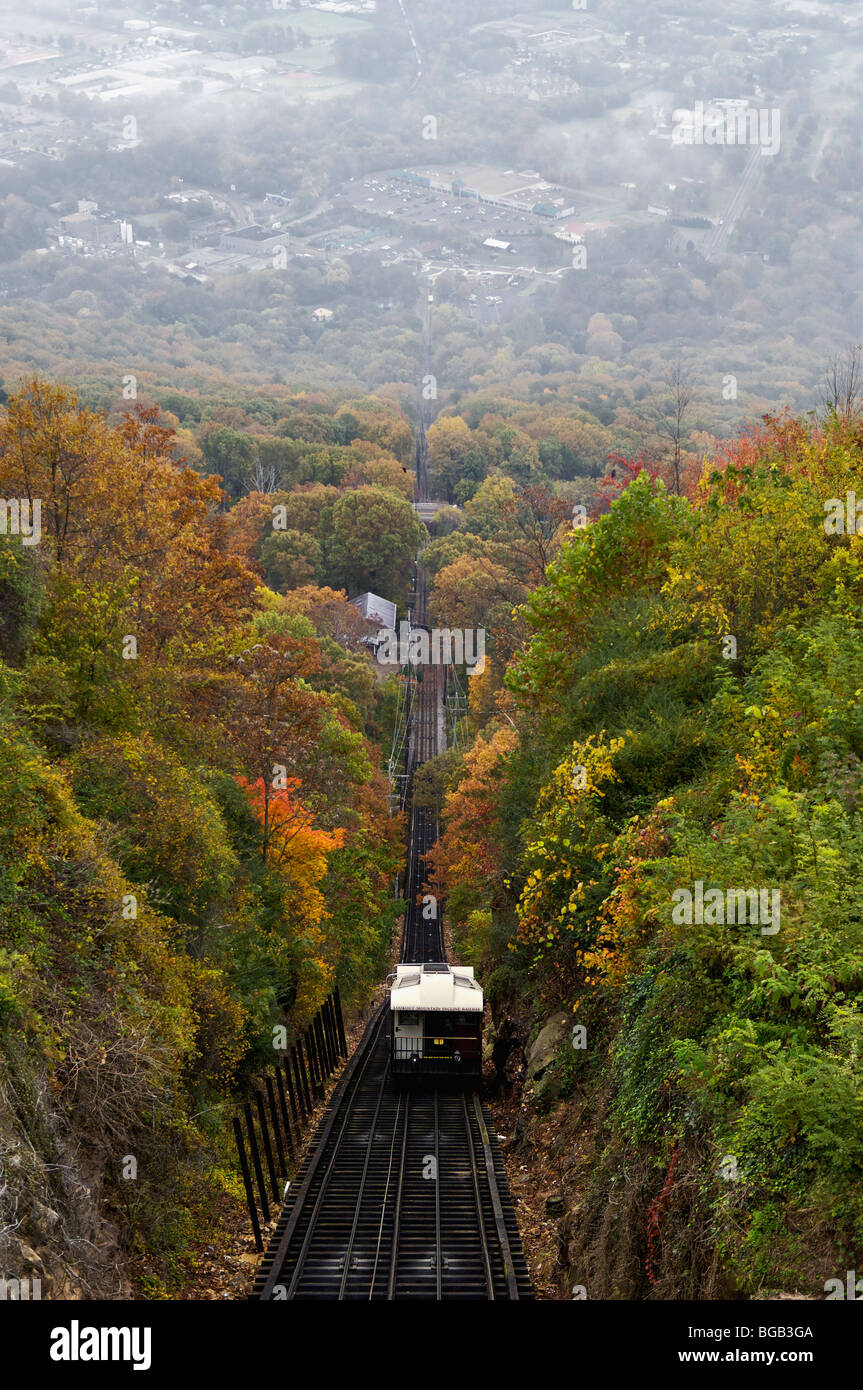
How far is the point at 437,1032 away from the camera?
26.1 m

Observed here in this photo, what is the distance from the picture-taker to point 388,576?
10206 centimetres

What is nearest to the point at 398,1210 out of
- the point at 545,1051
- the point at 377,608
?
the point at 545,1051

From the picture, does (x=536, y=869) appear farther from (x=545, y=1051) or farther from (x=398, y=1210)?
(x=398, y=1210)

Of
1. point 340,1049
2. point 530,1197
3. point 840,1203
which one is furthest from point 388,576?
point 840,1203

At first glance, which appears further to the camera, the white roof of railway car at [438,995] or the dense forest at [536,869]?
the white roof of railway car at [438,995]

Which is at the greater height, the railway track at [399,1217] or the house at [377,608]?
the railway track at [399,1217]

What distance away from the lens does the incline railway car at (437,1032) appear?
84.9ft

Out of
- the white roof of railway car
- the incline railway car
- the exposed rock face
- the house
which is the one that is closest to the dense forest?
the exposed rock face

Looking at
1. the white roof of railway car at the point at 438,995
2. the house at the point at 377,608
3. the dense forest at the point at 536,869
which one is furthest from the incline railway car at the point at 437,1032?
the house at the point at 377,608

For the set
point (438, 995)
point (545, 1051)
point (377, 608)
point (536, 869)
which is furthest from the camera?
point (377, 608)

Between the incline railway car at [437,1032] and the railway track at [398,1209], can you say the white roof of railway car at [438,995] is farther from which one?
the railway track at [398,1209]

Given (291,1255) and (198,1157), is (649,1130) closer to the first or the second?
(291,1255)

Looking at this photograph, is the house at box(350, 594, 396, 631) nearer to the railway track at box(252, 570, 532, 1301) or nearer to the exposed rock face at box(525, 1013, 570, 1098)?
the railway track at box(252, 570, 532, 1301)
